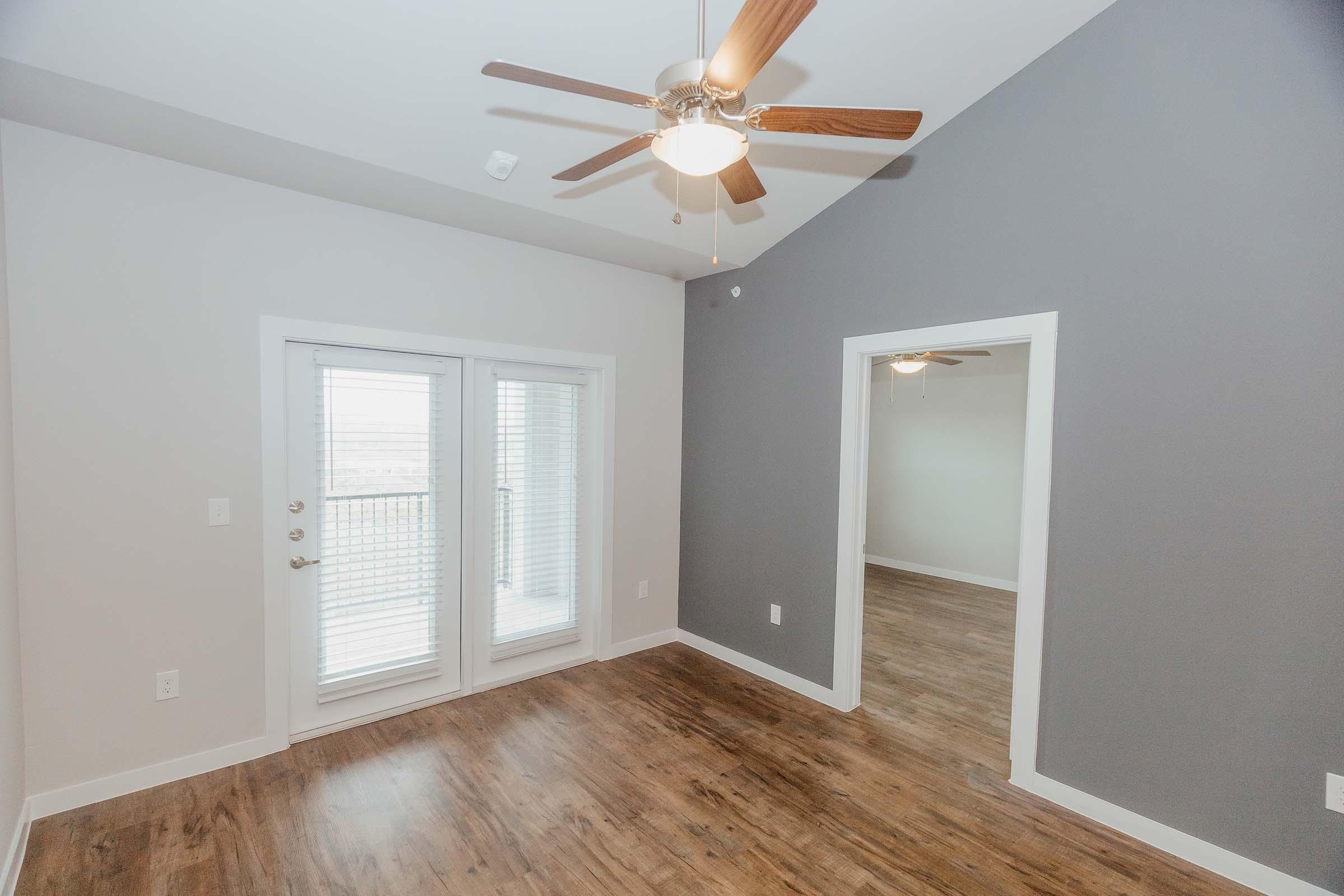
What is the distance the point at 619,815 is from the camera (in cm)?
246

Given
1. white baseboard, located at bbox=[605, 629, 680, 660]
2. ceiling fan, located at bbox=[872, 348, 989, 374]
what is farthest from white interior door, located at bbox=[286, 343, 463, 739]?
ceiling fan, located at bbox=[872, 348, 989, 374]

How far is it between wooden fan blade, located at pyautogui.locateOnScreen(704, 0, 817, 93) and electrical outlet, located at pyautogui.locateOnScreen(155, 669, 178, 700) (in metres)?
3.16

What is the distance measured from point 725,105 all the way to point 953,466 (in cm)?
579

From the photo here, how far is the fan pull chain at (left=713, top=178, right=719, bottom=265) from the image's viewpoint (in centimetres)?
315

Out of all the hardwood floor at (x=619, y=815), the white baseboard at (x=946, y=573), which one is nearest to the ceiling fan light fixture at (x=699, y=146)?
the hardwood floor at (x=619, y=815)

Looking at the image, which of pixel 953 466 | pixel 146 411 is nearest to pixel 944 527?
pixel 953 466

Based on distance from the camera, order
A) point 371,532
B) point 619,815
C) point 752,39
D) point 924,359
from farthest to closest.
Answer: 1. point 924,359
2. point 371,532
3. point 619,815
4. point 752,39

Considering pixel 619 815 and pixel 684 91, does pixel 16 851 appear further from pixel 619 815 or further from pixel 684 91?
pixel 684 91

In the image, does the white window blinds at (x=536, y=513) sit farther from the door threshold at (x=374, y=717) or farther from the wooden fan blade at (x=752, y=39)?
the wooden fan blade at (x=752, y=39)

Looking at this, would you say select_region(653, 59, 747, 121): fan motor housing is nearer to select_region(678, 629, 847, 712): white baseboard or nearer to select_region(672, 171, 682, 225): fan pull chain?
select_region(672, 171, 682, 225): fan pull chain

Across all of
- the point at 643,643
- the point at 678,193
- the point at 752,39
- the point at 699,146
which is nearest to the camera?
the point at 752,39

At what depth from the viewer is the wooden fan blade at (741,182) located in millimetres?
2014

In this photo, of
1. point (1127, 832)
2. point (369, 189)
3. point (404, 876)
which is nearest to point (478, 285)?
point (369, 189)

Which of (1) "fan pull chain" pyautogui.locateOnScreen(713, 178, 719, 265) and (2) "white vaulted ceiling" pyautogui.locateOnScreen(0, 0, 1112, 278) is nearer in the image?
(2) "white vaulted ceiling" pyautogui.locateOnScreen(0, 0, 1112, 278)
